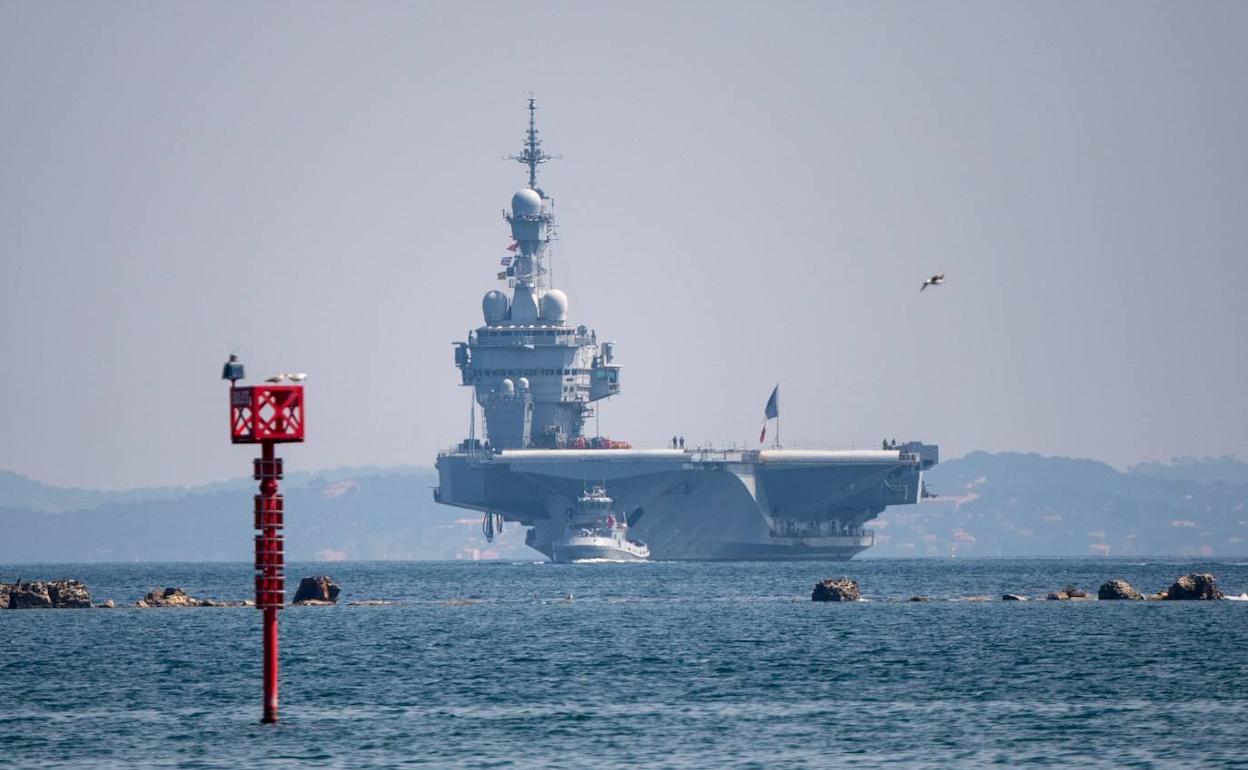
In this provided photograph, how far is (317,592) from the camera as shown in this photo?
98.8m

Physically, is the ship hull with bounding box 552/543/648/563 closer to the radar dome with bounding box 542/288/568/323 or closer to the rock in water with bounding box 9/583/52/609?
the radar dome with bounding box 542/288/568/323

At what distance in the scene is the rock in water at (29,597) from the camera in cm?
9681

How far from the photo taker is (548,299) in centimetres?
17212

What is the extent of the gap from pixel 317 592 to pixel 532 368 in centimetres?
6949

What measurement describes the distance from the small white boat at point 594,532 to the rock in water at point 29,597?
58207 mm

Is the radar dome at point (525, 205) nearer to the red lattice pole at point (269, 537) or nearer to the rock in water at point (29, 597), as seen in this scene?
the rock in water at point (29, 597)

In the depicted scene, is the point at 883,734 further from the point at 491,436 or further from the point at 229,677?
the point at 491,436

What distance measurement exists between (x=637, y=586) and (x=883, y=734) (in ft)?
234

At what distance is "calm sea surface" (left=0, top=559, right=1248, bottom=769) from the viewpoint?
43688 millimetres

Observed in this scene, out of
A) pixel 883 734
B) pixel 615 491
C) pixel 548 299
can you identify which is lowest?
pixel 883 734

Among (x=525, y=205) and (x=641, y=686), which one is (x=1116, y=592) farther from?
(x=525, y=205)

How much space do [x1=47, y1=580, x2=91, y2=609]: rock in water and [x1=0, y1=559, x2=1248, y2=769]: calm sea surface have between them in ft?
7.62

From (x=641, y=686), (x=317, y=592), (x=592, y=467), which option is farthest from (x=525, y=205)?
(x=641, y=686)

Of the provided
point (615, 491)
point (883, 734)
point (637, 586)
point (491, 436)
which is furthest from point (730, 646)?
point (491, 436)
